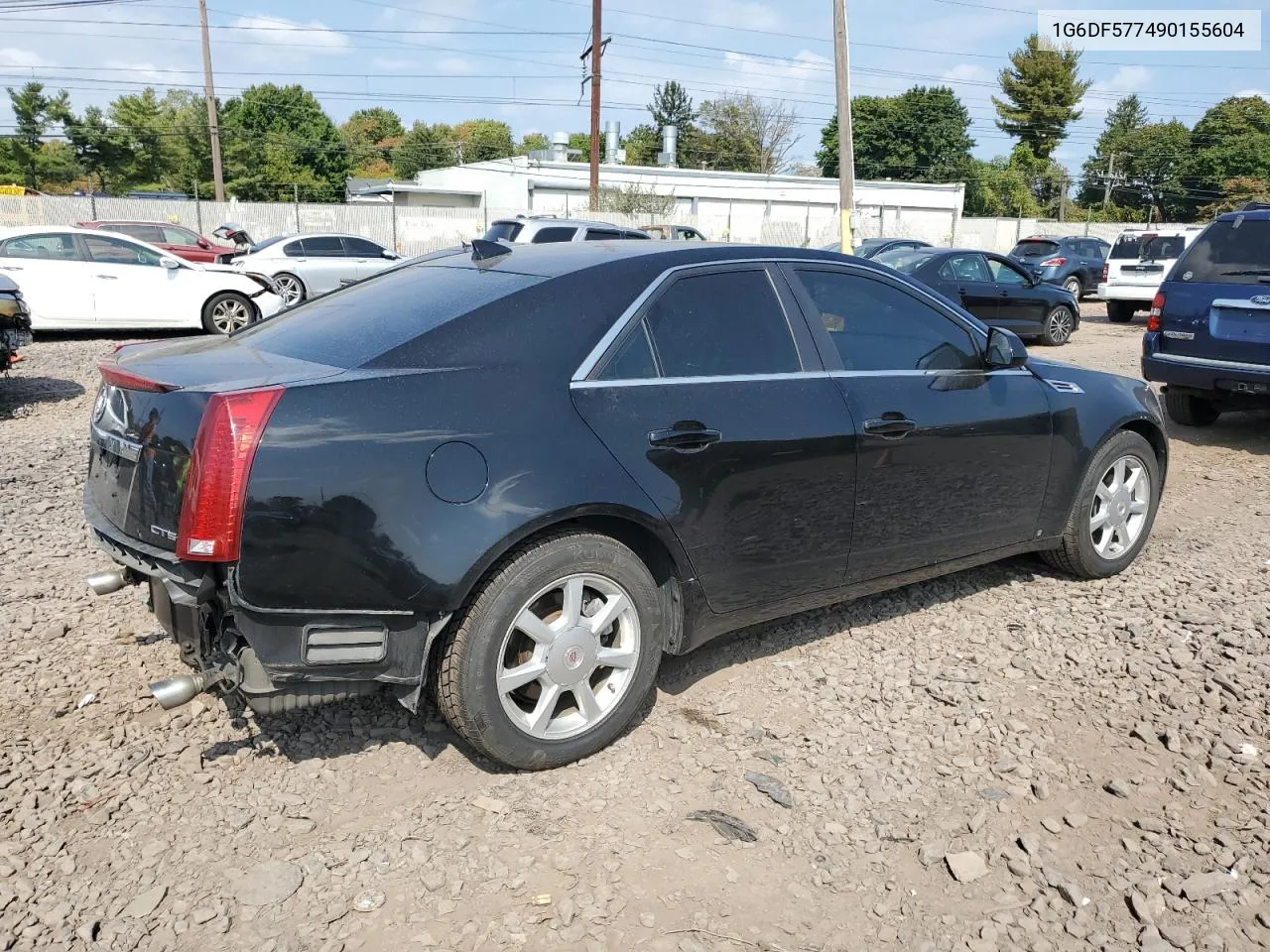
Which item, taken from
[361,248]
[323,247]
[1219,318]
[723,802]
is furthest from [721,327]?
[361,248]

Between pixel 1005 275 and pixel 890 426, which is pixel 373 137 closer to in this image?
pixel 1005 275

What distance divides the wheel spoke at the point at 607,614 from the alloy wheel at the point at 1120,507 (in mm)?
2714

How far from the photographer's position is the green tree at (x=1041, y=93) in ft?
247

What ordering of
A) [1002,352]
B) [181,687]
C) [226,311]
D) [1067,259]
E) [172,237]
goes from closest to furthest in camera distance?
[181,687]
[1002,352]
[226,311]
[172,237]
[1067,259]

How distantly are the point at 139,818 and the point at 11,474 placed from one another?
4.63 meters

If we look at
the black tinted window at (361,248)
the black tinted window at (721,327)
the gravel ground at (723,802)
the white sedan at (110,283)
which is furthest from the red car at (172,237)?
the black tinted window at (721,327)

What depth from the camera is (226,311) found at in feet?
46.4

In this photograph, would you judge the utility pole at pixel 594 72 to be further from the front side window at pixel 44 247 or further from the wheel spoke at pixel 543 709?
the wheel spoke at pixel 543 709

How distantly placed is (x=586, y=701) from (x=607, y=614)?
29cm

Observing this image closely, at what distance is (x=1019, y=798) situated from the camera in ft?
10.4

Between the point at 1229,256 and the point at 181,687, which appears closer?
the point at 181,687

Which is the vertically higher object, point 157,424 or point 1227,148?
point 1227,148

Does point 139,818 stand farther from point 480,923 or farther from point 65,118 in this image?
point 65,118

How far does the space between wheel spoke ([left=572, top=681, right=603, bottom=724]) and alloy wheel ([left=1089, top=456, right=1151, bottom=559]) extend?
281cm
